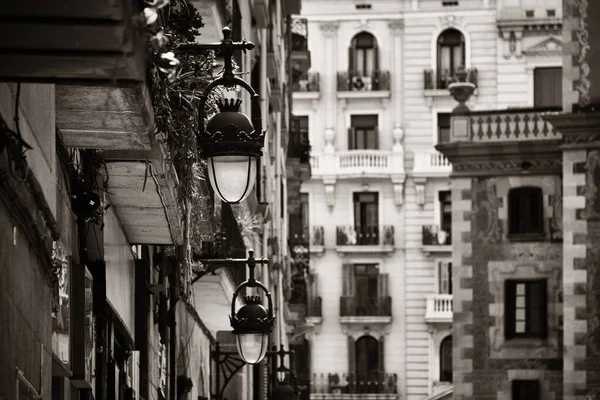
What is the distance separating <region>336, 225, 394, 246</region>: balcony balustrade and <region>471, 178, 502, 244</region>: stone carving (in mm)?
17296

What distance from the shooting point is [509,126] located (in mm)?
51375

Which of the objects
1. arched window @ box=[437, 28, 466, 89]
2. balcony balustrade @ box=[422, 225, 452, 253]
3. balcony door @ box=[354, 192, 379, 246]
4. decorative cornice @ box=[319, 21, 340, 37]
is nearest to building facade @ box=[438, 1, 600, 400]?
balcony balustrade @ box=[422, 225, 452, 253]

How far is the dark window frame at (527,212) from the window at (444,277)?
16375 mm

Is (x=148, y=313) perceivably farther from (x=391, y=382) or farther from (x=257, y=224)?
(x=391, y=382)

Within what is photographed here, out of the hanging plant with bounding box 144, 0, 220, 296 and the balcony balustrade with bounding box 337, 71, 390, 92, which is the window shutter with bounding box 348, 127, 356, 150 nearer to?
the balcony balustrade with bounding box 337, 71, 390, 92

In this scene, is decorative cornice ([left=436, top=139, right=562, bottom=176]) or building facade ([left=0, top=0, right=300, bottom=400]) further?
decorative cornice ([left=436, top=139, right=562, bottom=176])

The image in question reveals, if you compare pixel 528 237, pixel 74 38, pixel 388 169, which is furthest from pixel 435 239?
pixel 74 38

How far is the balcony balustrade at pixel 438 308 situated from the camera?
6788 cm

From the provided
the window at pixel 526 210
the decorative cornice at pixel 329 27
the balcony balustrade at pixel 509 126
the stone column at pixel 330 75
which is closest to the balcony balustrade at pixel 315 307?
the stone column at pixel 330 75

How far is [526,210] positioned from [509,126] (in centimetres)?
228

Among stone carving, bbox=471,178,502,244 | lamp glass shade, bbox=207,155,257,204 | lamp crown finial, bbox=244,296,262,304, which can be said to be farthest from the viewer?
stone carving, bbox=471,178,502,244

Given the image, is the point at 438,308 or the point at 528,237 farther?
the point at 438,308

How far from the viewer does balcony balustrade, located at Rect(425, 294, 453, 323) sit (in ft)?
223

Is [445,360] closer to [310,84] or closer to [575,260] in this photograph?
[310,84]
